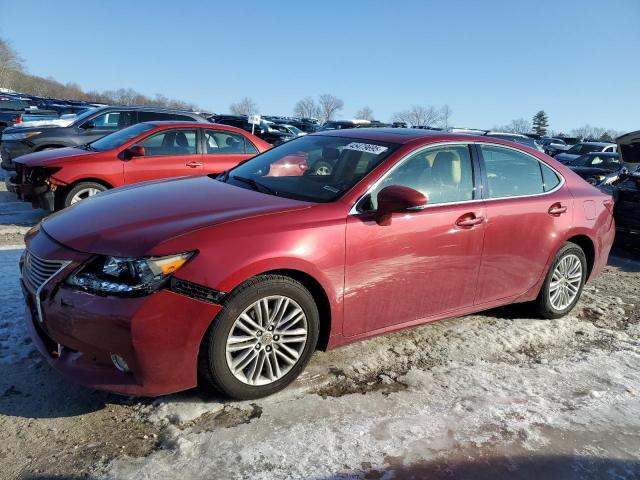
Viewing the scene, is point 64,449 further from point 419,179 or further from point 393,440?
point 419,179

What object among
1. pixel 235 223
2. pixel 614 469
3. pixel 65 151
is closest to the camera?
pixel 614 469

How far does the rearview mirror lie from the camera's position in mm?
7039

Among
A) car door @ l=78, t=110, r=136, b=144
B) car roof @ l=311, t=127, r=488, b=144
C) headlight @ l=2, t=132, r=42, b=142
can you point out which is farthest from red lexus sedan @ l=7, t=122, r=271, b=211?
car roof @ l=311, t=127, r=488, b=144

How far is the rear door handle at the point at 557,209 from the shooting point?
424cm

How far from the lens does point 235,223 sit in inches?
113

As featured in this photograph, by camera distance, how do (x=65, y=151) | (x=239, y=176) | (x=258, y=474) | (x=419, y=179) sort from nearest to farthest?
1. (x=258, y=474)
2. (x=419, y=179)
3. (x=239, y=176)
4. (x=65, y=151)

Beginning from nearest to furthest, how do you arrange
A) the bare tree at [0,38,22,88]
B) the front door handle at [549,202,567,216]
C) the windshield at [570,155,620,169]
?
the front door handle at [549,202,567,216] < the windshield at [570,155,620,169] < the bare tree at [0,38,22,88]

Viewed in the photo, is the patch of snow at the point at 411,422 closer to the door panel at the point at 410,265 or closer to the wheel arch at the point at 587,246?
the door panel at the point at 410,265

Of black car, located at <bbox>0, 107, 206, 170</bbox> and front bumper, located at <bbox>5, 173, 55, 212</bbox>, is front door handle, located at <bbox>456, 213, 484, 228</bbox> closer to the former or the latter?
front bumper, located at <bbox>5, 173, 55, 212</bbox>

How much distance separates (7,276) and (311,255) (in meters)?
3.16

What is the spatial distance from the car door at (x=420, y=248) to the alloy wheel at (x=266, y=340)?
0.36 metres

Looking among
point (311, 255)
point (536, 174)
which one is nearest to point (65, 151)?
point (311, 255)

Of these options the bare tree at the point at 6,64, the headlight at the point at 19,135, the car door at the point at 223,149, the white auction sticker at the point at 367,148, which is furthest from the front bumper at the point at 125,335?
the bare tree at the point at 6,64

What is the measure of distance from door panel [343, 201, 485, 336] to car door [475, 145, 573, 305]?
15 cm
